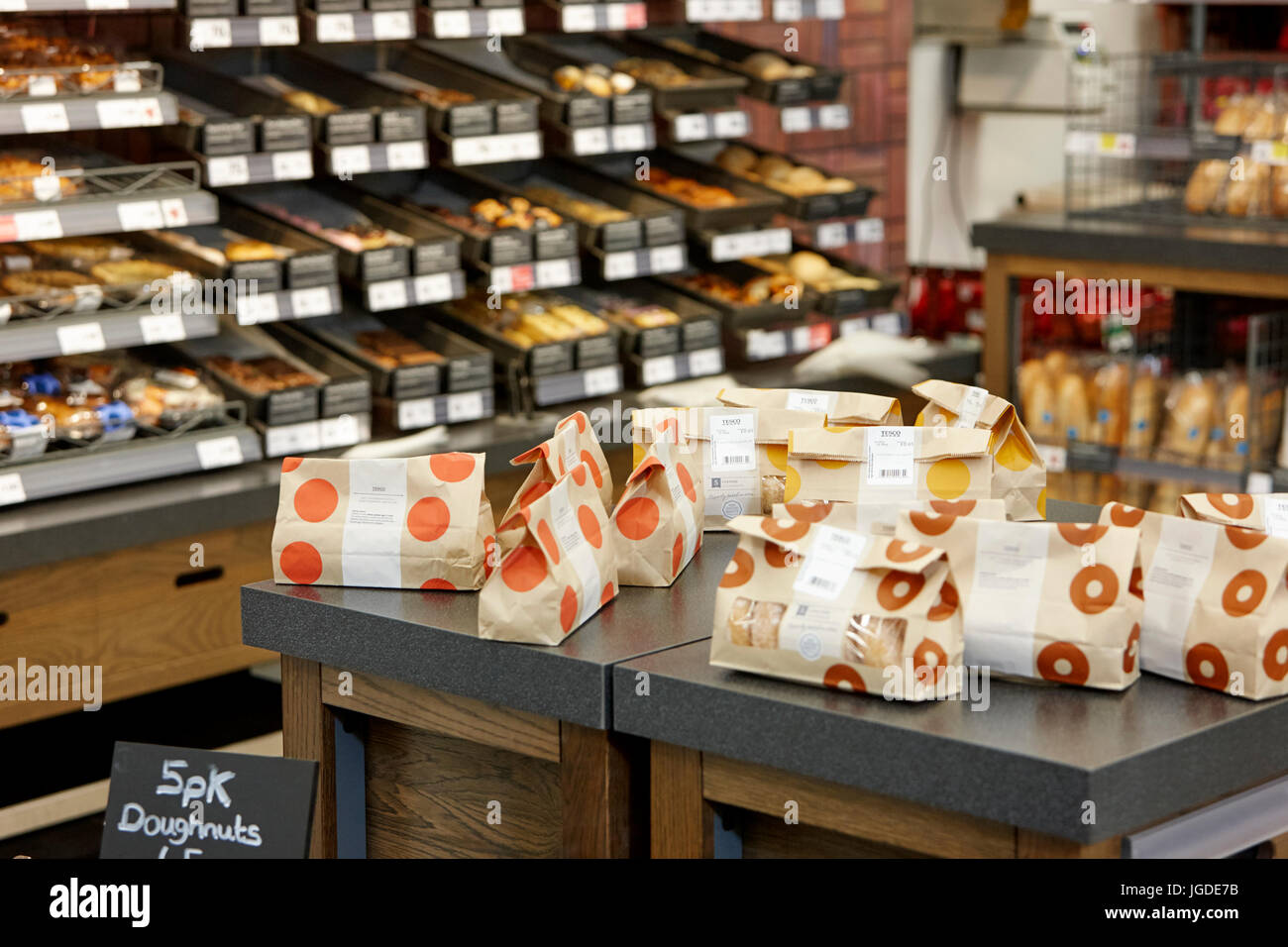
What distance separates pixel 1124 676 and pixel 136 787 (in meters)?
1.15

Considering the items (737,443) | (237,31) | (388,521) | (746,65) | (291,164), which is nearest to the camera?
(388,521)

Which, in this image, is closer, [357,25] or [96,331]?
[96,331]

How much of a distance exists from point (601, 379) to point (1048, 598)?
289cm

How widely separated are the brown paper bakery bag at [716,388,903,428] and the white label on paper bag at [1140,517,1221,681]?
636 mm

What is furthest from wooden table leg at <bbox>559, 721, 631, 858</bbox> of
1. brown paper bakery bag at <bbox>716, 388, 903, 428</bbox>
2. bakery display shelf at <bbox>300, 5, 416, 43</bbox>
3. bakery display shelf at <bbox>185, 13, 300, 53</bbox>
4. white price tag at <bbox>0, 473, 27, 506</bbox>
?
bakery display shelf at <bbox>300, 5, 416, 43</bbox>

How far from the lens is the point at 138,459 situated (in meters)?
3.80

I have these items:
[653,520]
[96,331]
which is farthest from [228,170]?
[653,520]

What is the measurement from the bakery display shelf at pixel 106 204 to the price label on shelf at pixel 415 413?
0.71 metres

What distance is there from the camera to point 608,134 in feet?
15.4

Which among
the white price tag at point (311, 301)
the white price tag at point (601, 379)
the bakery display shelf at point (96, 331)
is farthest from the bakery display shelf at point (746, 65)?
the bakery display shelf at point (96, 331)

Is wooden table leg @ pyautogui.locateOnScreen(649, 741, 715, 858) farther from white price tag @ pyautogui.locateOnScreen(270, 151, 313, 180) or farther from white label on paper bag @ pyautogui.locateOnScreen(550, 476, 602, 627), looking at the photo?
white price tag @ pyautogui.locateOnScreen(270, 151, 313, 180)

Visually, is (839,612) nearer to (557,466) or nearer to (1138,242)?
(557,466)

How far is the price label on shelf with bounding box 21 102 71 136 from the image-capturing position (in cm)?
357
